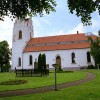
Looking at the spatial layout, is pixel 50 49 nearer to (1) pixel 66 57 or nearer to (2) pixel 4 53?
(1) pixel 66 57

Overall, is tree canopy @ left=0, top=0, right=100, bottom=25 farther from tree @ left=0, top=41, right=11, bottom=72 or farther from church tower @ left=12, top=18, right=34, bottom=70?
tree @ left=0, top=41, right=11, bottom=72

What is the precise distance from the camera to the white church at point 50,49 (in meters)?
63.6

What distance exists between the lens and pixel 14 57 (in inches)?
2825

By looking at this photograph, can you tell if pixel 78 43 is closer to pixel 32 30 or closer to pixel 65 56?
pixel 65 56

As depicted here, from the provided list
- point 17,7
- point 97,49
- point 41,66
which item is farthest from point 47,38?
point 17,7

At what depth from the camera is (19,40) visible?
2840 inches

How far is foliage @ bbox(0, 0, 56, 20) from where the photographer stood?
14606mm

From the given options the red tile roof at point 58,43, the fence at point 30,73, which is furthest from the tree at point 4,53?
the fence at point 30,73

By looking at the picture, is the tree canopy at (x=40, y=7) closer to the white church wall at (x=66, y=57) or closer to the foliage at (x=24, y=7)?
the foliage at (x=24, y=7)

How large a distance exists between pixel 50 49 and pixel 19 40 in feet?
35.2

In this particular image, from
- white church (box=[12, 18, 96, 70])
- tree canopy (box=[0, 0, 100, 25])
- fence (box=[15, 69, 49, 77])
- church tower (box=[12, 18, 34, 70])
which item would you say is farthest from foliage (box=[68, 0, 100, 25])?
church tower (box=[12, 18, 34, 70])

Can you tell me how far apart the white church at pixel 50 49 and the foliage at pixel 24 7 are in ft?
156

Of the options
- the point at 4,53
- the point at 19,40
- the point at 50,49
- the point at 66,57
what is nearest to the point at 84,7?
the point at 66,57

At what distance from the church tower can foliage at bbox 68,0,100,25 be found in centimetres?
5853
